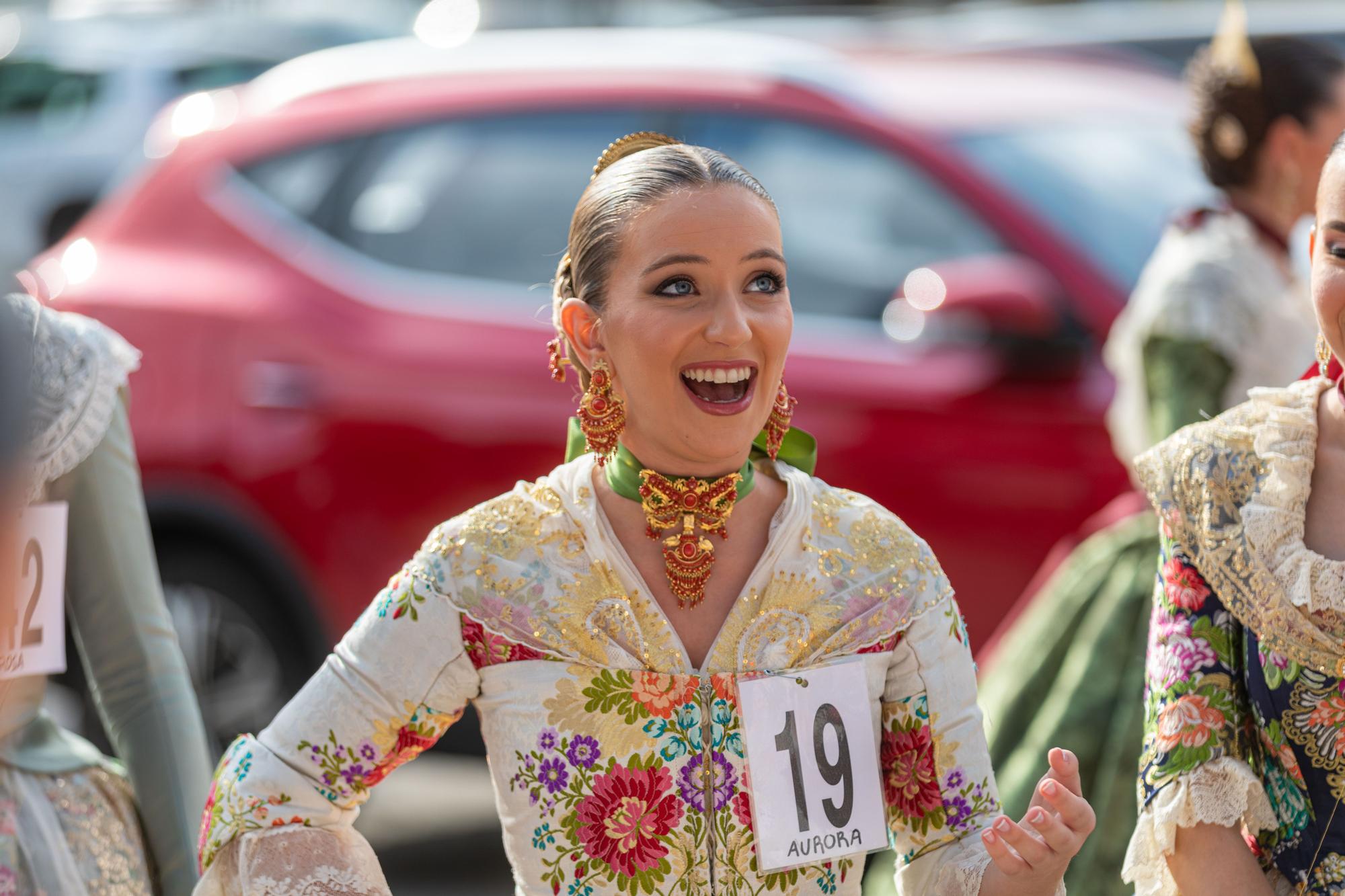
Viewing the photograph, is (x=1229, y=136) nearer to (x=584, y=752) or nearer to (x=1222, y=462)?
(x=1222, y=462)

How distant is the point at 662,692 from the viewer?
7.90 ft

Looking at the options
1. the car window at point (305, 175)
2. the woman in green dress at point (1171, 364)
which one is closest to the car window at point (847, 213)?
the woman in green dress at point (1171, 364)

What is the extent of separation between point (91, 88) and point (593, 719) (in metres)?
9.93

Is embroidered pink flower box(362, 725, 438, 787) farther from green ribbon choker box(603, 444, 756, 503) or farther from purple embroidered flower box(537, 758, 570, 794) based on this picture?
green ribbon choker box(603, 444, 756, 503)

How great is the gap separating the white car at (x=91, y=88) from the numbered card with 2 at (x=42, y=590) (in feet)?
25.5

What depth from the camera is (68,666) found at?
18.3 feet

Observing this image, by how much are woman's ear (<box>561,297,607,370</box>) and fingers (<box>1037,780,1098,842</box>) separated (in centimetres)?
75

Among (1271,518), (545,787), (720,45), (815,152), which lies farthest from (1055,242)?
(545,787)

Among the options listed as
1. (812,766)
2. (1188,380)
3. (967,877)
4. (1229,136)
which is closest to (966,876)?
(967,877)

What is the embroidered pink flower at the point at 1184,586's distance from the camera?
2.51 metres

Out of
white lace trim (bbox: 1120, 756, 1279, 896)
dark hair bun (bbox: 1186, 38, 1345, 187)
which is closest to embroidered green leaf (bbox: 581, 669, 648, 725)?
white lace trim (bbox: 1120, 756, 1279, 896)

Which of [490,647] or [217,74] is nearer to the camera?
[490,647]

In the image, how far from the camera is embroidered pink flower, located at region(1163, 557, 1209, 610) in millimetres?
2506

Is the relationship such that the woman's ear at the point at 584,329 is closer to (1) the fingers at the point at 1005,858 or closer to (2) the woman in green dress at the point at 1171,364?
(1) the fingers at the point at 1005,858
